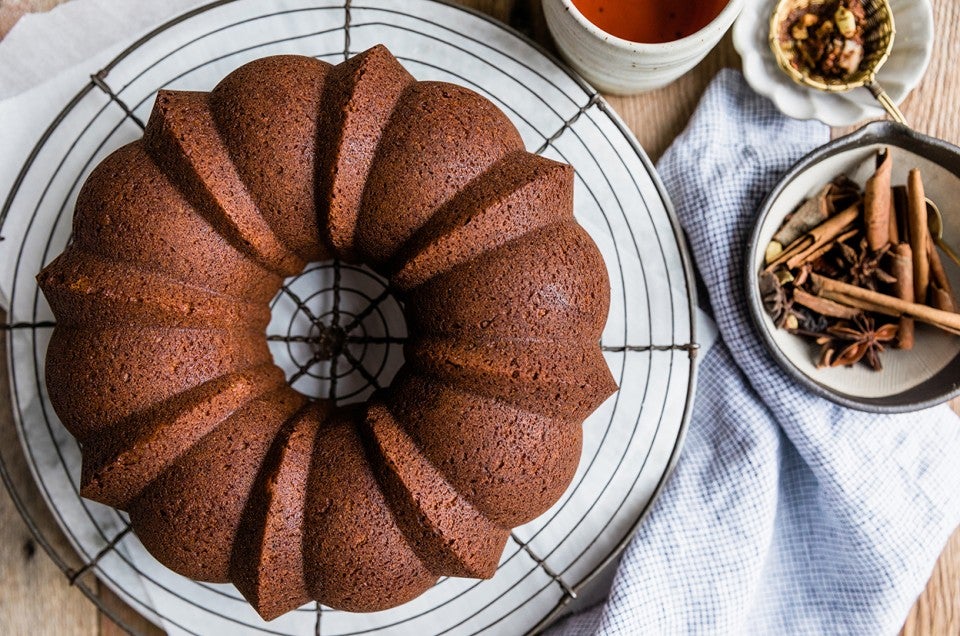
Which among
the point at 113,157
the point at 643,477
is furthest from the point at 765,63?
the point at 113,157

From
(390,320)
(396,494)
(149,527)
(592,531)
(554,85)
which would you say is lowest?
(592,531)

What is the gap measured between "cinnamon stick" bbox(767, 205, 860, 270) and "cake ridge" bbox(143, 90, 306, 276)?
55.0 inches

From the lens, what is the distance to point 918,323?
2191 mm

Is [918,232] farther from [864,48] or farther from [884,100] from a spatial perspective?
[864,48]

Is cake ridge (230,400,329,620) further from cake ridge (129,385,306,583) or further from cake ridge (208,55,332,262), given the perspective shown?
cake ridge (208,55,332,262)

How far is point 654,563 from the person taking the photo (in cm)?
212

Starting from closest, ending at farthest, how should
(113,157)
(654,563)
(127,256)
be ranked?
(127,256) < (113,157) < (654,563)

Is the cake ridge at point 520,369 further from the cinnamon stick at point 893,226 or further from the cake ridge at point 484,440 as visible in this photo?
the cinnamon stick at point 893,226

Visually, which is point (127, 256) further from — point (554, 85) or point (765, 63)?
point (765, 63)

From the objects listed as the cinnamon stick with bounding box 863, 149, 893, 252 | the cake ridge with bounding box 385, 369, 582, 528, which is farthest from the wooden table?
the cake ridge with bounding box 385, 369, 582, 528

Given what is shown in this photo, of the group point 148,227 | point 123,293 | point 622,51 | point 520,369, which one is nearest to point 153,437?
point 123,293

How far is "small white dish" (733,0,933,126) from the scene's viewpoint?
213cm

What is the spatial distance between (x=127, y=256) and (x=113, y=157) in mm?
286

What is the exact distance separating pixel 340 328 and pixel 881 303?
1.53 metres
